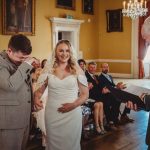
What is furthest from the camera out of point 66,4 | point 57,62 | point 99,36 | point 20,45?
point 99,36

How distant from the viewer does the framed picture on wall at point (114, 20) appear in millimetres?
12000

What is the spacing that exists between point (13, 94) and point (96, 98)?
3186 millimetres

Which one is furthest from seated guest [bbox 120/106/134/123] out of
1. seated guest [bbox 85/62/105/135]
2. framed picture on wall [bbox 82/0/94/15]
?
framed picture on wall [bbox 82/0/94/15]

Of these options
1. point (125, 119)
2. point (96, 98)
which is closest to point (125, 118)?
point (125, 119)

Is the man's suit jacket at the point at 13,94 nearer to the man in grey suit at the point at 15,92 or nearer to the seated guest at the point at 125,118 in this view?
the man in grey suit at the point at 15,92

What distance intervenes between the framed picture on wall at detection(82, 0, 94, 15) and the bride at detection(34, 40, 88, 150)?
29.3ft

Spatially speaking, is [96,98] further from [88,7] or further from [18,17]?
[88,7]

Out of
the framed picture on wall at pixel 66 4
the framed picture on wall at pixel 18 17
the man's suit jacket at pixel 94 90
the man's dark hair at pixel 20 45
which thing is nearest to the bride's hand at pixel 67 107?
the man's dark hair at pixel 20 45

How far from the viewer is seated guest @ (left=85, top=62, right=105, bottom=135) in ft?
A: 16.4

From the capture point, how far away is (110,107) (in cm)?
537

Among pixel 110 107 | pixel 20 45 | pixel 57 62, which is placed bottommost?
pixel 110 107

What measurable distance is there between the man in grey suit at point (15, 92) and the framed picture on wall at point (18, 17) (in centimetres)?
651

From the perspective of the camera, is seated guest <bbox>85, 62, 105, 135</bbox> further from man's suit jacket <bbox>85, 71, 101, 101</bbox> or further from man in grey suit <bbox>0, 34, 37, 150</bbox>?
man in grey suit <bbox>0, 34, 37, 150</bbox>

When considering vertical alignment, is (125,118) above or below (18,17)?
below
